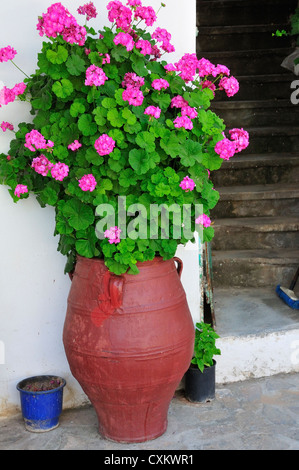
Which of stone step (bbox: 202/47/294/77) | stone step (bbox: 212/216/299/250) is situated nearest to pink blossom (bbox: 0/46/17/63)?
stone step (bbox: 212/216/299/250)

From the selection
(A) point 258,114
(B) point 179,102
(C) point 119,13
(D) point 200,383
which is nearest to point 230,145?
(B) point 179,102

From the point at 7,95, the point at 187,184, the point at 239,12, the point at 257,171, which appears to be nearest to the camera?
the point at 187,184

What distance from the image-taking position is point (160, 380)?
2908 millimetres

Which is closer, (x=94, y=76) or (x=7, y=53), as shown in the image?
(x=94, y=76)

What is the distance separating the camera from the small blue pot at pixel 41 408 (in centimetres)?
314

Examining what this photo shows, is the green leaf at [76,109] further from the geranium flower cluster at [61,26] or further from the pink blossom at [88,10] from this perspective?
the pink blossom at [88,10]

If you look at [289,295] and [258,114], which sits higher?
[258,114]

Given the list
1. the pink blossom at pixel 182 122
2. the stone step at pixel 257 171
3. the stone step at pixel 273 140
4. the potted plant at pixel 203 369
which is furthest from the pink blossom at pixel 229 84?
the stone step at pixel 273 140

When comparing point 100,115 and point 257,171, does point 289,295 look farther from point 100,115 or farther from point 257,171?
point 100,115

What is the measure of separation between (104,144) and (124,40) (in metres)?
0.46

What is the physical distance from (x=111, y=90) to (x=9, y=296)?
121 cm

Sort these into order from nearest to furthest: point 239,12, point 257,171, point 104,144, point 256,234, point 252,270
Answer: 1. point 104,144
2. point 252,270
3. point 256,234
4. point 257,171
5. point 239,12

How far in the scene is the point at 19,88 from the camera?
112 inches
